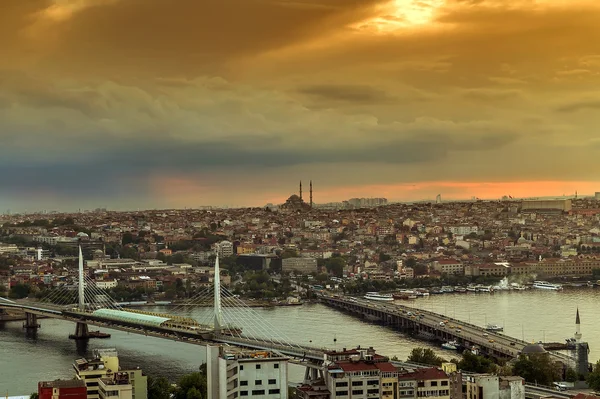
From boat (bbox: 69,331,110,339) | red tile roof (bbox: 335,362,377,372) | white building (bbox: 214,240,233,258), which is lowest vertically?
boat (bbox: 69,331,110,339)

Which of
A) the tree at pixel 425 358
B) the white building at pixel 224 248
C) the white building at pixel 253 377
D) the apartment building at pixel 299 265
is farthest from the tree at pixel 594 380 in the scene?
the white building at pixel 224 248

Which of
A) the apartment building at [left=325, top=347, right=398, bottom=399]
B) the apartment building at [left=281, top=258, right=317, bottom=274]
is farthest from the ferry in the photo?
the apartment building at [left=325, top=347, right=398, bottom=399]

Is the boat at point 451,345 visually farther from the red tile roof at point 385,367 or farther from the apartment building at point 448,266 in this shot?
the apartment building at point 448,266

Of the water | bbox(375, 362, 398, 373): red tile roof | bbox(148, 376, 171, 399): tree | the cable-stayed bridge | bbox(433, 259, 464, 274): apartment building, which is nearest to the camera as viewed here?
bbox(375, 362, 398, 373): red tile roof

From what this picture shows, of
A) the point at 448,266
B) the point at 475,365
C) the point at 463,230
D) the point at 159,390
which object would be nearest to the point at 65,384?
the point at 159,390

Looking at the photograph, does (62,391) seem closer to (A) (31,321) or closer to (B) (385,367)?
(B) (385,367)

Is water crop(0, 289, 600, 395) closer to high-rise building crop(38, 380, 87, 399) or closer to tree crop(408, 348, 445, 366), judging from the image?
tree crop(408, 348, 445, 366)

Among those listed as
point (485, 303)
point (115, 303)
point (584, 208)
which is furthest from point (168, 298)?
point (584, 208)
